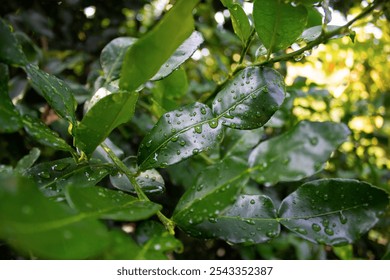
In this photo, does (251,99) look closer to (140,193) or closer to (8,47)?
(140,193)

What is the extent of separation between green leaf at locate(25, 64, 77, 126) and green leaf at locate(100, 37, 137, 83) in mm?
227

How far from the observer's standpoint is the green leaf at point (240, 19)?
60 cm

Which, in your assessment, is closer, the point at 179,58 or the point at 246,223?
the point at 246,223

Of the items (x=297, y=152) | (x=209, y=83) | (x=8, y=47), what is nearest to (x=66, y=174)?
(x=8, y=47)

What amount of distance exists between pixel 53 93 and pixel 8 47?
94 mm

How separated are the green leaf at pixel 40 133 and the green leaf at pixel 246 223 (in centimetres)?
21

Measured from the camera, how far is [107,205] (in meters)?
0.41

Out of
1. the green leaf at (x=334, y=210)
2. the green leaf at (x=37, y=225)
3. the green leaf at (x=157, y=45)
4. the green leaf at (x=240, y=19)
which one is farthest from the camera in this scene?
the green leaf at (x=240, y=19)

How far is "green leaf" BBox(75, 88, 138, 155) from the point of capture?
46 centimetres

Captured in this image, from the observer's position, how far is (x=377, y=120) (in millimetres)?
1785

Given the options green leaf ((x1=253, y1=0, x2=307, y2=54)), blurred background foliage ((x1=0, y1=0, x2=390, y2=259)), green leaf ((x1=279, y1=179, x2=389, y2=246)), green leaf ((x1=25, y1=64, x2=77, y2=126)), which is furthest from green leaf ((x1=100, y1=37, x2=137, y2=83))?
green leaf ((x1=279, y1=179, x2=389, y2=246))

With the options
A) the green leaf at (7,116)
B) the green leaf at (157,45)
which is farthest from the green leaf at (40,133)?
the green leaf at (157,45)

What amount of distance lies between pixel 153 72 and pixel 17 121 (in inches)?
6.5

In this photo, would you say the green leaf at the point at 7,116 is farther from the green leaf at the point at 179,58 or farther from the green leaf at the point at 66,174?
the green leaf at the point at 179,58
